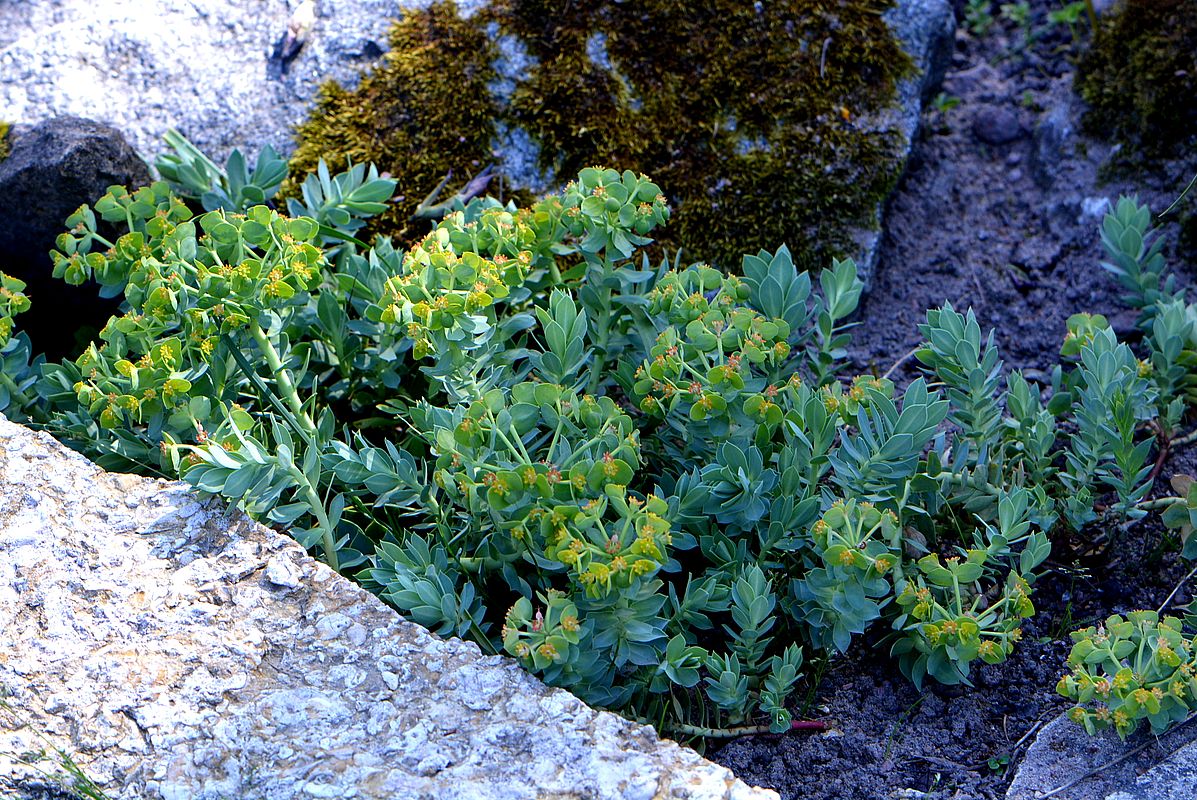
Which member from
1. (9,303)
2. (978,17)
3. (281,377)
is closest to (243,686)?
(281,377)

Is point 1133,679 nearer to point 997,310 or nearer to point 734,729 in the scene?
point 734,729

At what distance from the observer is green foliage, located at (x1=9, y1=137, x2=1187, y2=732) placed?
2.31 metres

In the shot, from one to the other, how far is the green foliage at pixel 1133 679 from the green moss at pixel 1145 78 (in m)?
2.04

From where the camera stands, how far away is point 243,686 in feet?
7.16

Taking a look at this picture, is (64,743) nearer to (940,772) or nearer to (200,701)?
(200,701)

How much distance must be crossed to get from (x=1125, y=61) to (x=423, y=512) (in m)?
2.97

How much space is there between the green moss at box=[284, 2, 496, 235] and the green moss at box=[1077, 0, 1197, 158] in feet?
7.05

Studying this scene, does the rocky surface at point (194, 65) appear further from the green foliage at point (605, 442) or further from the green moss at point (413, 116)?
the green foliage at point (605, 442)

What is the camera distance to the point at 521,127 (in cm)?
361

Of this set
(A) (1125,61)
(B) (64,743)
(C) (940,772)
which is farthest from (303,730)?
(A) (1125,61)

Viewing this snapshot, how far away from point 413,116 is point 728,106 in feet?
3.44

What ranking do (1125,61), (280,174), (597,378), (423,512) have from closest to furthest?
(423,512) → (597,378) → (280,174) → (1125,61)

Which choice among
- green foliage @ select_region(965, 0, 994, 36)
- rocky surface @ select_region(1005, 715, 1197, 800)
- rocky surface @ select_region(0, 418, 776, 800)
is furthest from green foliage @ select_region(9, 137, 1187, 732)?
green foliage @ select_region(965, 0, 994, 36)

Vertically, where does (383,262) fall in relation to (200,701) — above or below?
above
